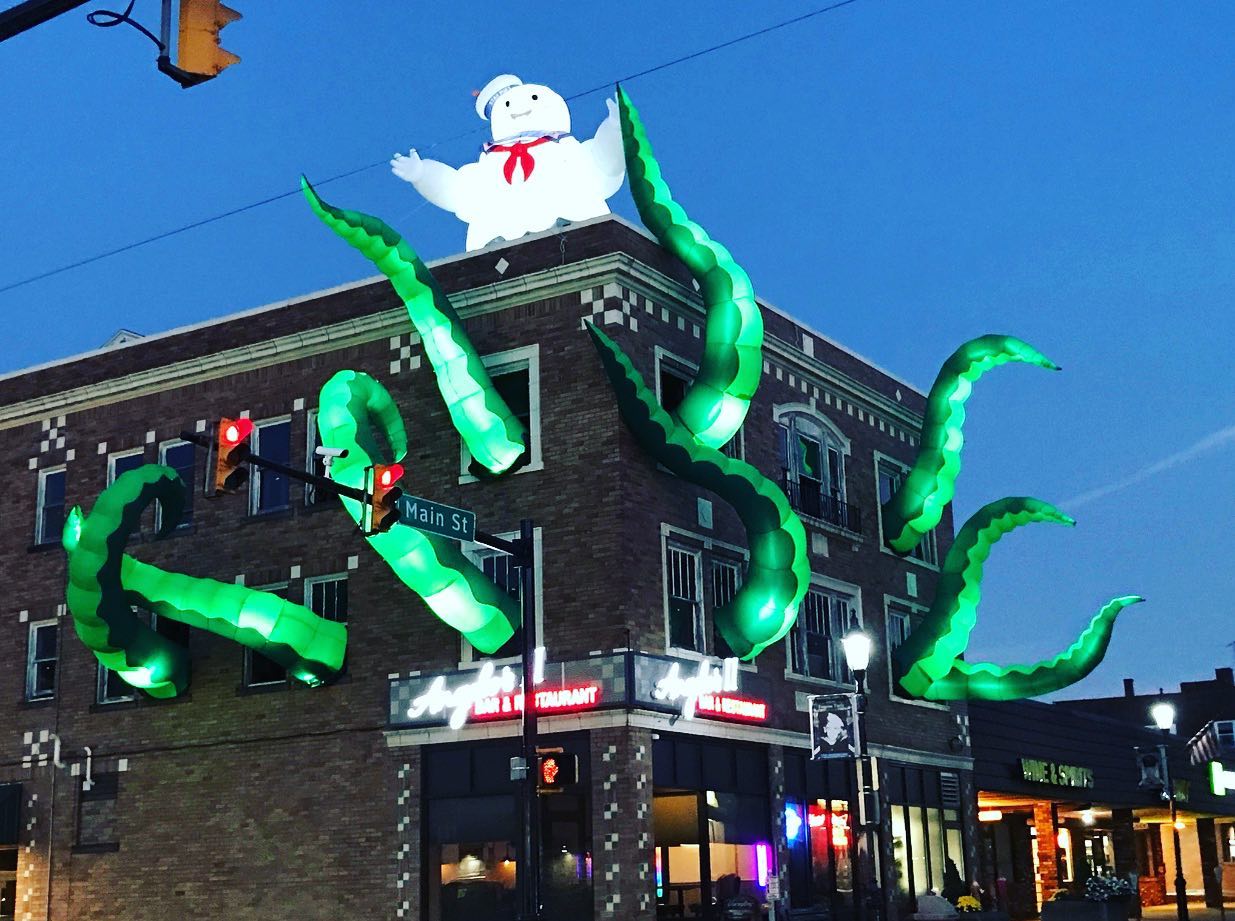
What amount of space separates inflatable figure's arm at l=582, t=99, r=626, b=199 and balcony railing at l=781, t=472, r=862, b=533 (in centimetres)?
740

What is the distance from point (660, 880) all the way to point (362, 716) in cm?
671

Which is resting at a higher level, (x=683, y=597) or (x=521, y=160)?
(x=521, y=160)

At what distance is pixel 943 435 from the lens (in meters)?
37.1

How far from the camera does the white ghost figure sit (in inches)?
1313

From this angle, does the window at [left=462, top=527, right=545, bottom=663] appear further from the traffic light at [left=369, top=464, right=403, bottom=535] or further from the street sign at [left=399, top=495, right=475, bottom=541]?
the traffic light at [left=369, top=464, right=403, bottom=535]

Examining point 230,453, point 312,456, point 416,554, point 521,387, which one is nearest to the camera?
point 230,453

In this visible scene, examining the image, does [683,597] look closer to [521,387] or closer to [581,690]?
[581,690]

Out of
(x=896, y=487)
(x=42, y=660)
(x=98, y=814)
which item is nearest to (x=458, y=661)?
(x=98, y=814)

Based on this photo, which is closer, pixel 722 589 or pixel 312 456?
pixel 722 589

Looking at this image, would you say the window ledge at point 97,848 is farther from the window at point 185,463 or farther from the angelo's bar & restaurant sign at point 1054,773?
the angelo's bar & restaurant sign at point 1054,773

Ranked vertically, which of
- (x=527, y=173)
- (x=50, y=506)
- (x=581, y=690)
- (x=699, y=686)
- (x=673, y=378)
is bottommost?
(x=581, y=690)

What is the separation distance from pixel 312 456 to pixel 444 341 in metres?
5.17

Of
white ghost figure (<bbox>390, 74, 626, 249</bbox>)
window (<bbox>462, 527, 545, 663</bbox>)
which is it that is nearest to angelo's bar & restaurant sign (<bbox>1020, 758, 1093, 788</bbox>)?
window (<bbox>462, 527, 545, 663</bbox>)

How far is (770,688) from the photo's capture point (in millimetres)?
32812
